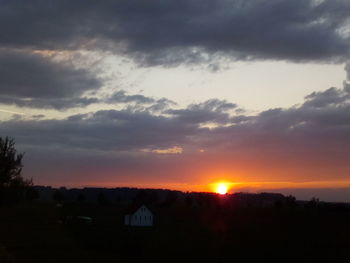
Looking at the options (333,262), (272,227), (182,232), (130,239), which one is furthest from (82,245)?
(333,262)

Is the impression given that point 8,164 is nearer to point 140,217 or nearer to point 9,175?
point 9,175

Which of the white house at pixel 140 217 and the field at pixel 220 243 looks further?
the white house at pixel 140 217

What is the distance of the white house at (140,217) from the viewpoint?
255ft

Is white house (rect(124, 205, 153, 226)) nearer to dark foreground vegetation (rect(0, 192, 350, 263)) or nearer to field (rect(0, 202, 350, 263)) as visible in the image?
dark foreground vegetation (rect(0, 192, 350, 263))

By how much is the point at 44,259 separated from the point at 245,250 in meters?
13.3

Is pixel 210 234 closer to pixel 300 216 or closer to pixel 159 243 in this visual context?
pixel 159 243

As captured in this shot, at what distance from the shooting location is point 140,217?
78500 millimetres

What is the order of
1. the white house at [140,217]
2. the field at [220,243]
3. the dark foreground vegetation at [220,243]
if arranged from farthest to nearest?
the white house at [140,217] < the field at [220,243] < the dark foreground vegetation at [220,243]

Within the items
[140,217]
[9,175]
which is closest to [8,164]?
[9,175]

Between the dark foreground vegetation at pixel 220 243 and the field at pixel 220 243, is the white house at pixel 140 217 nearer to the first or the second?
the dark foreground vegetation at pixel 220 243

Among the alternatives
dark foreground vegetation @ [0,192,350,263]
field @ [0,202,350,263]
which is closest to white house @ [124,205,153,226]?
dark foreground vegetation @ [0,192,350,263]

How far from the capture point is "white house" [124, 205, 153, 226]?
255 ft

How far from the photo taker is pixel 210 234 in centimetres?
4575

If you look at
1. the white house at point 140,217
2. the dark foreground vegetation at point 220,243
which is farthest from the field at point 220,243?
the white house at point 140,217
